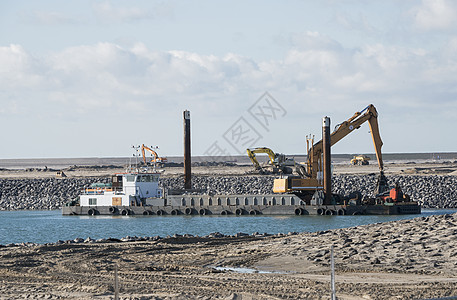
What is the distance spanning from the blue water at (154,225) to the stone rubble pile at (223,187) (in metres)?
15.6

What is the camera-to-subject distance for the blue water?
135 ft

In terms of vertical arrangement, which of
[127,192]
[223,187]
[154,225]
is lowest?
[154,225]

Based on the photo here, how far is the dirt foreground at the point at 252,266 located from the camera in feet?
57.2

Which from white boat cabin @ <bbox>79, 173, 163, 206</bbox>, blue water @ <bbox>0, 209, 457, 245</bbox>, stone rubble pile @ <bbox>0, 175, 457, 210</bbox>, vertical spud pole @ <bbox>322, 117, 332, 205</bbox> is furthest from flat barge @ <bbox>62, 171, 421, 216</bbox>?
stone rubble pile @ <bbox>0, 175, 457, 210</bbox>

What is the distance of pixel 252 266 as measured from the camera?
22.9m

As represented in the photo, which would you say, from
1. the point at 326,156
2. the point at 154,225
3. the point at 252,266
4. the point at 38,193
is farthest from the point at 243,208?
the point at 252,266

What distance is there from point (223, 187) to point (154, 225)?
99.7 ft

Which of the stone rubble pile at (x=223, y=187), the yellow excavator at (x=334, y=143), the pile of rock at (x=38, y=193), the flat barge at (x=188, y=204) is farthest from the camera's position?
the pile of rock at (x=38, y=193)

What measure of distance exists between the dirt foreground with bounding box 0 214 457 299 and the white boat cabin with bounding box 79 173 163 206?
97.9 ft

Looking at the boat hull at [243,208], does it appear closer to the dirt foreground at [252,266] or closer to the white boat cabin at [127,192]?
the white boat cabin at [127,192]

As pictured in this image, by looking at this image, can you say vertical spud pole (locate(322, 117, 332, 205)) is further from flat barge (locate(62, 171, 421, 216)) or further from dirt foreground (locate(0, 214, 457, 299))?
dirt foreground (locate(0, 214, 457, 299))

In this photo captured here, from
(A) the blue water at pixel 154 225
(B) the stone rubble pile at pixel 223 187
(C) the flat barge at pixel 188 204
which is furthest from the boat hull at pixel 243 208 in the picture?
(B) the stone rubble pile at pixel 223 187

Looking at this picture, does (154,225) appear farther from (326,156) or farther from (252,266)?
(252,266)

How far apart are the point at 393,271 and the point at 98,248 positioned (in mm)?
11722
